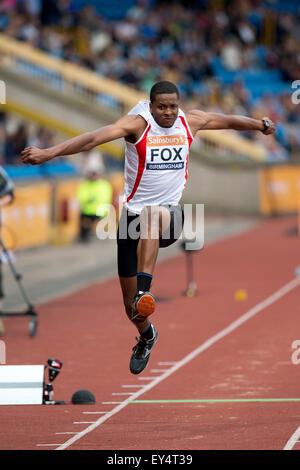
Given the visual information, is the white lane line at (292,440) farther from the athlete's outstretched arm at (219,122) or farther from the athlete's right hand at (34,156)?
the athlete's right hand at (34,156)

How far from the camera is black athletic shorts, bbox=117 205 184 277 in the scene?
8.82m

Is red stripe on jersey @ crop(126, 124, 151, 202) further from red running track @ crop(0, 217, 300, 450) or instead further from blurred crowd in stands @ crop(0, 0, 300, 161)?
blurred crowd in stands @ crop(0, 0, 300, 161)

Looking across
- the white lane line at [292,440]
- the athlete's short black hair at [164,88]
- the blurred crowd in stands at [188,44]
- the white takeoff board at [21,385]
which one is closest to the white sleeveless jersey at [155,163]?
the athlete's short black hair at [164,88]

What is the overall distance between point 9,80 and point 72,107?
1.78m

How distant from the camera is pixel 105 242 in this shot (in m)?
24.7

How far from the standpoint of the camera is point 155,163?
8.72 metres

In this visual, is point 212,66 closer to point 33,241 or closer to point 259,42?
point 259,42

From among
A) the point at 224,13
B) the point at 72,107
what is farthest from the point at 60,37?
the point at 224,13

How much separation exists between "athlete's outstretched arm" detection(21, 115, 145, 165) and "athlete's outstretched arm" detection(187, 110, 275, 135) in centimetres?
52

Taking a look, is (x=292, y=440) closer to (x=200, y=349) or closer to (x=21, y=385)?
(x=21, y=385)

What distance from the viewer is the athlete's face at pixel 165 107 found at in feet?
28.1

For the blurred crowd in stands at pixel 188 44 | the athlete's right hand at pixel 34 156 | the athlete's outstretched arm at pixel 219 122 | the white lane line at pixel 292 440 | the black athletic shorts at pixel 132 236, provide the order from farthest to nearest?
the blurred crowd in stands at pixel 188 44 < the athlete's outstretched arm at pixel 219 122 < the black athletic shorts at pixel 132 236 < the white lane line at pixel 292 440 < the athlete's right hand at pixel 34 156

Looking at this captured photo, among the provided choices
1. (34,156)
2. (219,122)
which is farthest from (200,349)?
(34,156)

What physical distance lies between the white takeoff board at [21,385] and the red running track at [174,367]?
0.13 m
